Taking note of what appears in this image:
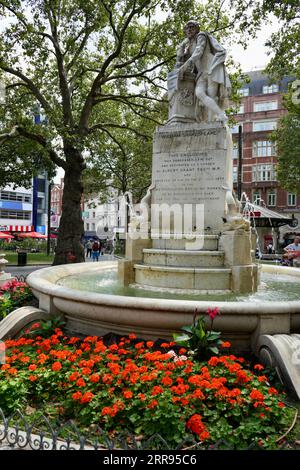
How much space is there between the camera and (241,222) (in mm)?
7230

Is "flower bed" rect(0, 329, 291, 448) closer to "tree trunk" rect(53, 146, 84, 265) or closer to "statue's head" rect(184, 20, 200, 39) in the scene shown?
"statue's head" rect(184, 20, 200, 39)

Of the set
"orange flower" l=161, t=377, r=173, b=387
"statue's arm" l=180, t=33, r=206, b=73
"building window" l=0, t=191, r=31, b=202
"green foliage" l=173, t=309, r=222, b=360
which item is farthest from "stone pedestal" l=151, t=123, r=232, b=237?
"building window" l=0, t=191, r=31, b=202

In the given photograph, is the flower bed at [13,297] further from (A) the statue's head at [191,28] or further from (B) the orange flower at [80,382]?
(A) the statue's head at [191,28]

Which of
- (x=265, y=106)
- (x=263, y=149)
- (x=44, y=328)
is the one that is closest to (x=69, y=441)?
(x=44, y=328)

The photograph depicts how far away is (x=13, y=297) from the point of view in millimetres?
7605

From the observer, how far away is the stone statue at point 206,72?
8.63m

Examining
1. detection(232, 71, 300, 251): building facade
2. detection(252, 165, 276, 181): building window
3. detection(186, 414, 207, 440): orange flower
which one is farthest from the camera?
detection(252, 165, 276, 181): building window

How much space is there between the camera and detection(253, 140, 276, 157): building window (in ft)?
163

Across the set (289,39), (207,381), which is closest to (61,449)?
(207,381)

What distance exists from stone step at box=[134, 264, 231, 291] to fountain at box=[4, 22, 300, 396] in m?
0.02

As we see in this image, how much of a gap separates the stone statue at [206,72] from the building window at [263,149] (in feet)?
143
